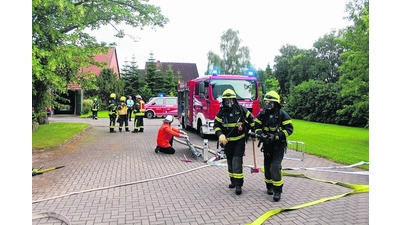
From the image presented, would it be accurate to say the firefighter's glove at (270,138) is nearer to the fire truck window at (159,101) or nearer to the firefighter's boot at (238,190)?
the firefighter's boot at (238,190)

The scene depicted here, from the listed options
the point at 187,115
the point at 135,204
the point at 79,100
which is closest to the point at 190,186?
the point at 135,204

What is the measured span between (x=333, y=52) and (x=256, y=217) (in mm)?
48480

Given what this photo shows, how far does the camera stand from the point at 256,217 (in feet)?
15.6

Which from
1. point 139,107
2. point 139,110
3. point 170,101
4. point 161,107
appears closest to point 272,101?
point 139,107

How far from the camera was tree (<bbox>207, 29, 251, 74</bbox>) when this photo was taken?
46.4 metres

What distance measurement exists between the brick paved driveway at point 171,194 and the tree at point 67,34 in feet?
8.42

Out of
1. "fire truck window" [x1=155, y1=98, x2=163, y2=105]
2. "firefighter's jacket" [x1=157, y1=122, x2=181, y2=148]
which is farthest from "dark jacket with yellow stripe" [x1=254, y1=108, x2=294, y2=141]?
"fire truck window" [x1=155, y1=98, x2=163, y2=105]

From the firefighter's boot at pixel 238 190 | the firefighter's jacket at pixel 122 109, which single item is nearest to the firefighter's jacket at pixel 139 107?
the firefighter's jacket at pixel 122 109

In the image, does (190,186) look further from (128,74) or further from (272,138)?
(128,74)

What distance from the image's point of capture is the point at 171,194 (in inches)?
231

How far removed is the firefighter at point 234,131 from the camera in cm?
590

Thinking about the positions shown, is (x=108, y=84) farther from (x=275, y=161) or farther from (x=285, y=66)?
(x=275, y=161)

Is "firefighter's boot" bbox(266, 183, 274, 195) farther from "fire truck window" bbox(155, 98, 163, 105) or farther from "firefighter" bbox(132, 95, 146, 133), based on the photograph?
"fire truck window" bbox(155, 98, 163, 105)

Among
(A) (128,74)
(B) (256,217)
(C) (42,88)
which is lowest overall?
(B) (256,217)
